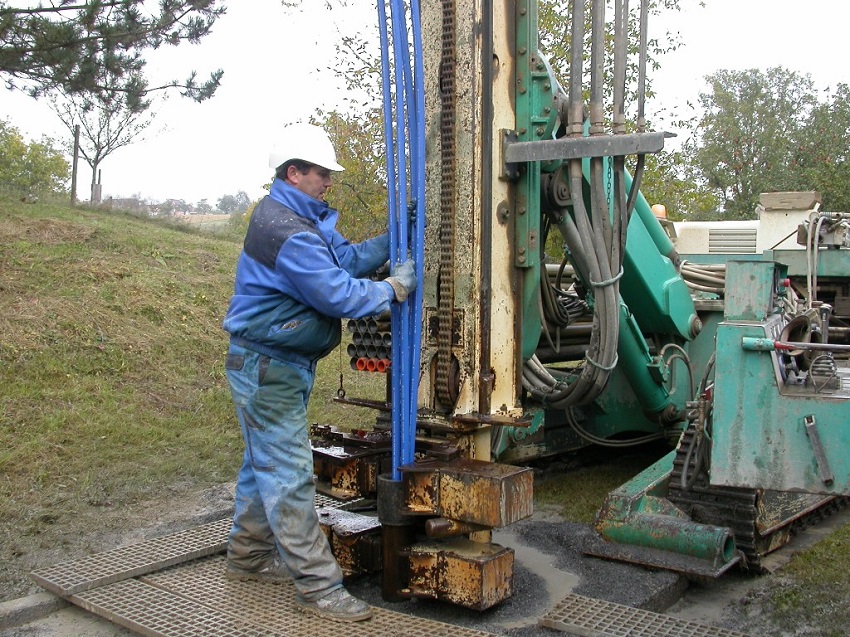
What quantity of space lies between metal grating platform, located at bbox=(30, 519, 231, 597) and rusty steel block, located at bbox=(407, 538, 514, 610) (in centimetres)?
111

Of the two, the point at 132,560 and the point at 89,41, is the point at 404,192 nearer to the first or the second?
the point at 132,560

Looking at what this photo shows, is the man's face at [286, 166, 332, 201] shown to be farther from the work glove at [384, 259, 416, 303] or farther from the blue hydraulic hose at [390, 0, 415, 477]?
the work glove at [384, 259, 416, 303]

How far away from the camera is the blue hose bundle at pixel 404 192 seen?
149 inches

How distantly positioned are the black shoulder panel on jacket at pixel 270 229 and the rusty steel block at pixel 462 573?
133 centimetres

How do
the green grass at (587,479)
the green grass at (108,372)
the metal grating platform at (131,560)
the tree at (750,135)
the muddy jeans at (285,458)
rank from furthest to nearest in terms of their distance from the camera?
the tree at (750,135) < the green grass at (108,372) < the green grass at (587,479) < the metal grating platform at (131,560) < the muddy jeans at (285,458)

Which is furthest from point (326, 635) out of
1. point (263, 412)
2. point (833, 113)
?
point (833, 113)

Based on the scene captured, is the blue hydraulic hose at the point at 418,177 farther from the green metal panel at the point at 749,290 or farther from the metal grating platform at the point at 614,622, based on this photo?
the green metal panel at the point at 749,290

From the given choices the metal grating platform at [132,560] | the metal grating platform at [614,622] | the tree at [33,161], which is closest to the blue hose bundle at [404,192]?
the metal grating platform at [614,622]

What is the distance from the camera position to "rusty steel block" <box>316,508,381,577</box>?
13.3 feet

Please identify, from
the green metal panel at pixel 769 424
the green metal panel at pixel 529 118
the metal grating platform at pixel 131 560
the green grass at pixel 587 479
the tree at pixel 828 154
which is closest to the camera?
the green metal panel at pixel 769 424

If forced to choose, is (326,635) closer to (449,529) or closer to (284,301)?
(449,529)

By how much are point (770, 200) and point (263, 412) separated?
4864 mm

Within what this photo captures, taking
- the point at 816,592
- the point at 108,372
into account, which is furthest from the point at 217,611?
the point at 108,372

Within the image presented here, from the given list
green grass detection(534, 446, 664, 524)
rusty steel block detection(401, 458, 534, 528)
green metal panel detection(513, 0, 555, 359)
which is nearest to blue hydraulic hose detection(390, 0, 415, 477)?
rusty steel block detection(401, 458, 534, 528)
